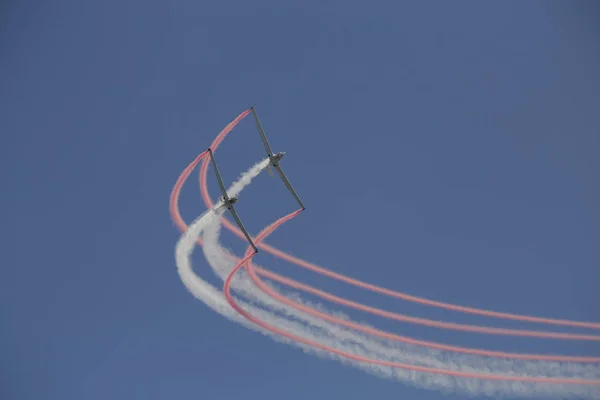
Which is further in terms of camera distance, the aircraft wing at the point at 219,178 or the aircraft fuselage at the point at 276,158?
the aircraft fuselage at the point at 276,158

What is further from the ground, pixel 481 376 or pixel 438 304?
pixel 438 304

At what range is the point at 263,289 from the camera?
6488cm

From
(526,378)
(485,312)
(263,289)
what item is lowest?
(526,378)

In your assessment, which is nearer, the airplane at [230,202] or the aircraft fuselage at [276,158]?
the airplane at [230,202]

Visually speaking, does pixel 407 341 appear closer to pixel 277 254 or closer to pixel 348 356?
pixel 348 356

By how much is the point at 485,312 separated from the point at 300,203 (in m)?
21.6

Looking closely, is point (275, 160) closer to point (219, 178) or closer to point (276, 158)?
point (276, 158)

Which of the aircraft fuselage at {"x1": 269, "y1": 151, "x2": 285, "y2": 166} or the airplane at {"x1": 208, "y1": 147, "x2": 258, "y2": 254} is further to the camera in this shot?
the aircraft fuselage at {"x1": 269, "y1": 151, "x2": 285, "y2": 166}

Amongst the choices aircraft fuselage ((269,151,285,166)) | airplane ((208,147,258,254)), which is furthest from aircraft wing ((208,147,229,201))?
aircraft fuselage ((269,151,285,166))

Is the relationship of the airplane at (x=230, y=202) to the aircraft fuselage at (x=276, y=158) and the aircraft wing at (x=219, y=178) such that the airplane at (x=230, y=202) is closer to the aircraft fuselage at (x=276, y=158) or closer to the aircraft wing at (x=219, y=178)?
the aircraft wing at (x=219, y=178)

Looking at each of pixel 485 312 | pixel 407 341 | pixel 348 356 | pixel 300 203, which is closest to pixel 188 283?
pixel 300 203

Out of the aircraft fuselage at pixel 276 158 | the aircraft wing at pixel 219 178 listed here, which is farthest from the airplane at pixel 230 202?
the aircraft fuselage at pixel 276 158

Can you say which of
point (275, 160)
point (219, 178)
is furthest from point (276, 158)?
point (219, 178)

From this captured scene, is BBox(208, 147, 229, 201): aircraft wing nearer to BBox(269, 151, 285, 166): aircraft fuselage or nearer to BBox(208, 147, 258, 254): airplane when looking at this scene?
BBox(208, 147, 258, 254): airplane
